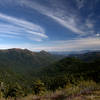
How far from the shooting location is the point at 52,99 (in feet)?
21.9

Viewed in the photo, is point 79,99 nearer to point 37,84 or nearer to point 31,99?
point 31,99

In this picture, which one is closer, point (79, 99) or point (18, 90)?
point (79, 99)

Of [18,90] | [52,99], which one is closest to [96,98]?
[52,99]

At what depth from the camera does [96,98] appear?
560cm

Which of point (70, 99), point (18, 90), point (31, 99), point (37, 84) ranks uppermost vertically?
point (70, 99)

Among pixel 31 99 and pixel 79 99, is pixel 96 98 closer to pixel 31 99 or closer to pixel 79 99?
pixel 79 99

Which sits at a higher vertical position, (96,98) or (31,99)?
(96,98)

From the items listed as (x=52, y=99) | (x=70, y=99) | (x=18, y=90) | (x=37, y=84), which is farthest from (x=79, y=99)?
(x=18, y=90)

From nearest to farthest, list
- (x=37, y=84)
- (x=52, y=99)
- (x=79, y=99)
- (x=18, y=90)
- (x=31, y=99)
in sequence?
1. (x=79, y=99)
2. (x=52, y=99)
3. (x=31, y=99)
4. (x=37, y=84)
5. (x=18, y=90)

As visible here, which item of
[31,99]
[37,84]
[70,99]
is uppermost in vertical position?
[70,99]

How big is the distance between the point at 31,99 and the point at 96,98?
13.1ft

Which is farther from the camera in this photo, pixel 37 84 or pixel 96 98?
pixel 37 84

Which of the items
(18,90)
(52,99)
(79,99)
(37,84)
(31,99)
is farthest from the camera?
(18,90)

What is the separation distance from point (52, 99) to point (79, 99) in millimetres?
1814
